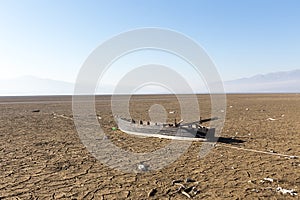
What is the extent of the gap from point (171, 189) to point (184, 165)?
2494mm

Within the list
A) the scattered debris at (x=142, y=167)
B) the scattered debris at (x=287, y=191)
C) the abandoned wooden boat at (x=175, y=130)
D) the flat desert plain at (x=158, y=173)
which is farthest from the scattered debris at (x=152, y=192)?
the abandoned wooden boat at (x=175, y=130)

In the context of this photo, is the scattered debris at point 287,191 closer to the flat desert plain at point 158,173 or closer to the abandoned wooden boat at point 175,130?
the flat desert plain at point 158,173

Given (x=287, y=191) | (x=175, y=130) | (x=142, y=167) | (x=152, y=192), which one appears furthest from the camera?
(x=175, y=130)

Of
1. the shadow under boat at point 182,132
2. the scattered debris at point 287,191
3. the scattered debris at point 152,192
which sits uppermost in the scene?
the shadow under boat at point 182,132

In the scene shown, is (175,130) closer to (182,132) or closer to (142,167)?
(182,132)

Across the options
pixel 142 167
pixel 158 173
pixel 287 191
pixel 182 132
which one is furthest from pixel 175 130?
pixel 287 191

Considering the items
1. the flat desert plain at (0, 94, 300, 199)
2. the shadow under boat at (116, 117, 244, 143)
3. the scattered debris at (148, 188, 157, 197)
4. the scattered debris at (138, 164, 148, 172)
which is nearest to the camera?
the scattered debris at (148, 188, 157, 197)

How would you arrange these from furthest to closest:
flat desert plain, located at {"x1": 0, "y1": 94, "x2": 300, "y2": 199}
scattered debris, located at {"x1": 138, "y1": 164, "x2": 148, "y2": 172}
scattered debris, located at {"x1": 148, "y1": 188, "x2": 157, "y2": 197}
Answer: scattered debris, located at {"x1": 138, "y1": 164, "x2": 148, "y2": 172}, flat desert plain, located at {"x1": 0, "y1": 94, "x2": 300, "y2": 199}, scattered debris, located at {"x1": 148, "y1": 188, "x2": 157, "y2": 197}

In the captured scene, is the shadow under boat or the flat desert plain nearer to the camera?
the flat desert plain

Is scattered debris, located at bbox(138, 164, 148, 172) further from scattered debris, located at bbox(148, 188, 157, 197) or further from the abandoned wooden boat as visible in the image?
the abandoned wooden boat

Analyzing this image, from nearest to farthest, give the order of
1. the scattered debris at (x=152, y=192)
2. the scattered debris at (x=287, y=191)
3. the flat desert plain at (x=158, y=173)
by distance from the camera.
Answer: the scattered debris at (x=287, y=191), the scattered debris at (x=152, y=192), the flat desert plain at (x=158, y=173)

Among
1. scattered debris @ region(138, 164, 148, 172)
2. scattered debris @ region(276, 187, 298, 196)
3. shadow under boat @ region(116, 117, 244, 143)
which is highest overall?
shadow under boat @ region(116, 117, 244, 143)

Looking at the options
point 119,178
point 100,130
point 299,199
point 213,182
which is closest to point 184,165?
point 213,182

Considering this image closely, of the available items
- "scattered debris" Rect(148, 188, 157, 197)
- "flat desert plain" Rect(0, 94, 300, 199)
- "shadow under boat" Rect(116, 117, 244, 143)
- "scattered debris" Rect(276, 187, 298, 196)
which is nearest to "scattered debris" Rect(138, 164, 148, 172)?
"flat desert plain" Rect(0, 94, 300, 199)
